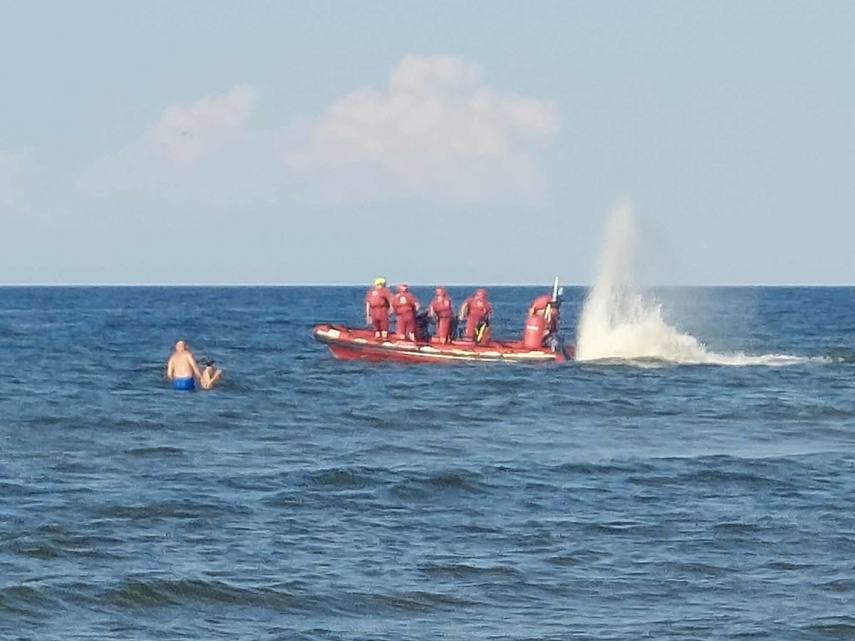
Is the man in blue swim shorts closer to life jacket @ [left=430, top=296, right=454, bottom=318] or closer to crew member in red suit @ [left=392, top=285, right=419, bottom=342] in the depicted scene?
crew member in red suit @ [left=392, top=285, right=419, bottom=342]

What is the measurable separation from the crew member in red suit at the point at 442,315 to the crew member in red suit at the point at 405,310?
0.41 meters

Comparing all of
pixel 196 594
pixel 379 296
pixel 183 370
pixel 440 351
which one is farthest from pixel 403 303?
pixel 196 594

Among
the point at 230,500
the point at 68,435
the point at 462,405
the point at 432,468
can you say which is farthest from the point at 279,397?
the point at 230,500

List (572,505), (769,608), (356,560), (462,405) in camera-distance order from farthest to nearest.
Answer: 1. (462,405)
2. (572,505)
3. (356,560)
4. (769,608)

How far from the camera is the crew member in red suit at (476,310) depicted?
3198cm

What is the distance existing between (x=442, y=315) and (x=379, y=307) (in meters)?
1.24

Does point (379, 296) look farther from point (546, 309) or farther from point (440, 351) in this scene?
point (546, 309)

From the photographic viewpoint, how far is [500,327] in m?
64.5

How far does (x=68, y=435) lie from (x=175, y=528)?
7.89 meters

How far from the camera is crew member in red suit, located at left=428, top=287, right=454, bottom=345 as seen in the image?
32.2 meters

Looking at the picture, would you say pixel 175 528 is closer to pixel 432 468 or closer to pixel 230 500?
pixel 230 500

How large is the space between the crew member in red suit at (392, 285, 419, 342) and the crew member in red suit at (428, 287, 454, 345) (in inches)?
16.0

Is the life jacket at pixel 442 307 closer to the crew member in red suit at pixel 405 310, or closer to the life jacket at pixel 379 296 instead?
the crew member in red suit at pixel 405 310

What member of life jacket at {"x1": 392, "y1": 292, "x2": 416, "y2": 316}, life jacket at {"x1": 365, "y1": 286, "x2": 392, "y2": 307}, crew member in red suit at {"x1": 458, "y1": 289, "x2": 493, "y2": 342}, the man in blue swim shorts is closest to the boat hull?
crew member in red suit at {"x1": 458, "y1": 289, "x2": 493, "y2": 342}
